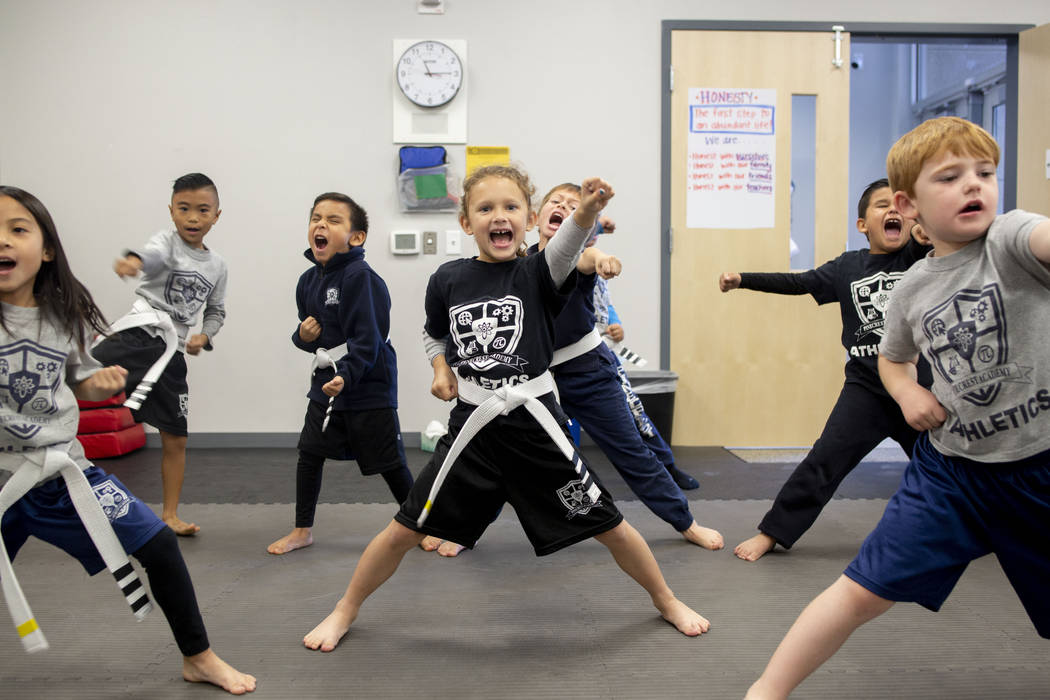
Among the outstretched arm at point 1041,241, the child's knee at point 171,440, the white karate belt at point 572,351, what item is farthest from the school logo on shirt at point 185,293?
the outstretched arm at point 1041,241

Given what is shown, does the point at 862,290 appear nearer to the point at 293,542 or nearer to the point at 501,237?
the point at 501,237

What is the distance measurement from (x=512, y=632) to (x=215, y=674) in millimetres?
726

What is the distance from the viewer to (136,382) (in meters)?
2.76

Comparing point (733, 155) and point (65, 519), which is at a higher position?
point (733, 155)

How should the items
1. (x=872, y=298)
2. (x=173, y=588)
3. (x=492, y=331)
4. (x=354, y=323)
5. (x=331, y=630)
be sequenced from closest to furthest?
(x=173, y=588) → (x=492, y=331) → (x=331, y=630) → (x=872, y=298) → (x=354, y=323)

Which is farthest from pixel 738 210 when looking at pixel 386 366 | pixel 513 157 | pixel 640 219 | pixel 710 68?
pixel 386 366

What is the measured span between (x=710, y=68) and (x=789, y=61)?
20.4 inches

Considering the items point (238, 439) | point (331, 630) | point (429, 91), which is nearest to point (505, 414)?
point (331, 630)

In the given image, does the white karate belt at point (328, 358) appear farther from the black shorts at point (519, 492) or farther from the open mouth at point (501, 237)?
the open mouth at point (501, 237)

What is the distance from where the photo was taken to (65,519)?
1486 millimetres

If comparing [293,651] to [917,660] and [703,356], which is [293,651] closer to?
[917,660]

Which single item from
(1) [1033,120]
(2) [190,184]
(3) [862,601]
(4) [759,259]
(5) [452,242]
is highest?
(1) [1033,120]

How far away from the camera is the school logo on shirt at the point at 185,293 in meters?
2.80

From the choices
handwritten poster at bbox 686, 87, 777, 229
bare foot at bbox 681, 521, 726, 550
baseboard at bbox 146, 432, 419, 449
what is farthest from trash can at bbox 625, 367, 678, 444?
bare foot at bbox 681, 521, 726, 550
